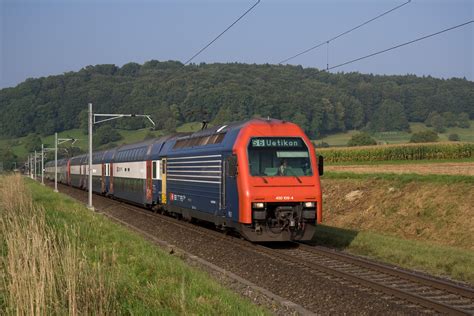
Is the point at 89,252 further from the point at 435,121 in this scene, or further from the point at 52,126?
the point at 52,126

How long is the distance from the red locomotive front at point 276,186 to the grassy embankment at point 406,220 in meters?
2.23

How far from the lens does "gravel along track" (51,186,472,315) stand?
32.8ft

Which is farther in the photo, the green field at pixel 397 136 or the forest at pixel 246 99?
the green field at pixel 397 136

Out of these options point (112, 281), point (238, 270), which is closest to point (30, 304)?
point (112, 281)

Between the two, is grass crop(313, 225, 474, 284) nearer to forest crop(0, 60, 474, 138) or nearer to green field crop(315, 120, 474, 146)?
forest crop(0, 60, 474, 138)

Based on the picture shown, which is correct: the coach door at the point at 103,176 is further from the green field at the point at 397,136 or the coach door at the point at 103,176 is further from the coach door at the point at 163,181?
the green field at the point at 397,136

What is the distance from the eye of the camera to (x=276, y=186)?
1645 centimetres

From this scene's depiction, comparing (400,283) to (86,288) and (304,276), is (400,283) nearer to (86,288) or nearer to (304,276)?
(304,276)

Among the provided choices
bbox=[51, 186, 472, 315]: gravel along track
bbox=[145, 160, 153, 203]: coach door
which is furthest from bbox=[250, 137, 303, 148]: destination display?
bbox=[145, 160, 153, 203]: coach door

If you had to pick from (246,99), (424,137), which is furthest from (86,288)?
(246,99)

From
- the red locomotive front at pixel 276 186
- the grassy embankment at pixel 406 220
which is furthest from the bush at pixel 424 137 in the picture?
the red locomotive front at pixel 276 186

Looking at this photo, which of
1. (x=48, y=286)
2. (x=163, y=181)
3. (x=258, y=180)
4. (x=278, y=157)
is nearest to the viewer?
(x=48, y=286)

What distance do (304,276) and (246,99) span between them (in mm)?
76014

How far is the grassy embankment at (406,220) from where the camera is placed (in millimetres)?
15484
